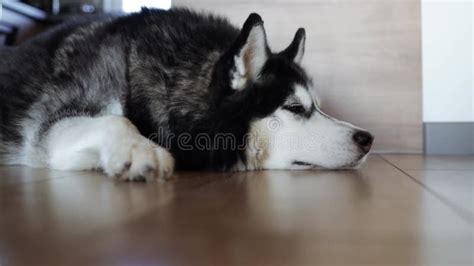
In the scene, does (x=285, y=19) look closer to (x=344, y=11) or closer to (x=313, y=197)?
(x=344, y=11)

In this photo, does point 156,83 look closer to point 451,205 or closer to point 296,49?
point 296,49

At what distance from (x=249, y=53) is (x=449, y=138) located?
60.9 inches

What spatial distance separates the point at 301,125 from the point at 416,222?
3.34 ft

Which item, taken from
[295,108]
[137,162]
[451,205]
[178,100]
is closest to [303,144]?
[295,108]

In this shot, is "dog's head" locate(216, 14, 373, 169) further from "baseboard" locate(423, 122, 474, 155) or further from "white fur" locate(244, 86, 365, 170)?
"baseboard" locate(423, 122, 474, 155)

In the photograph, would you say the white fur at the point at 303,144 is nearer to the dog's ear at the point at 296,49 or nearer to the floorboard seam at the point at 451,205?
the dog's ear at the point at 296,49

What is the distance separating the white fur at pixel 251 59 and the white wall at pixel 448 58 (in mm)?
1333

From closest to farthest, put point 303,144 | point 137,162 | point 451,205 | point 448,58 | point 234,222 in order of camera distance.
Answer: point 234,222 → point 451,205 → point 137,162 → point 303,144 → point 448,58

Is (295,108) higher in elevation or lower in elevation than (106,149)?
higher

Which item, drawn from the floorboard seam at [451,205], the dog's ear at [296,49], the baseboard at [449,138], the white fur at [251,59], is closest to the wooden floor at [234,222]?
the floorboard seam at [451,205]

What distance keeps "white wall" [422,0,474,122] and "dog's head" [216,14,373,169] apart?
3.49ft

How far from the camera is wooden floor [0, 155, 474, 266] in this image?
0.66 metres

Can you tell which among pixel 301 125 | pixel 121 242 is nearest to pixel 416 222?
pixel 121 242

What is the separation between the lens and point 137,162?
1373 millimetres
